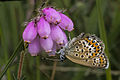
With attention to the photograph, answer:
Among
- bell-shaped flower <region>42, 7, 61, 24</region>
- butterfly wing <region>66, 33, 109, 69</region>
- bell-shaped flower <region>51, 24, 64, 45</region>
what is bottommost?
butterfly wing <region>66, 33, 109, 69</region>

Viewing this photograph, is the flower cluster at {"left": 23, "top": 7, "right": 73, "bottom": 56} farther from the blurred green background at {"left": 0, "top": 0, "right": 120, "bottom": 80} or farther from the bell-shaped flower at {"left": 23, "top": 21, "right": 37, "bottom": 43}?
the blurred green background at {"left": 0, "top": 0, "right": 120, "bottom": 80}

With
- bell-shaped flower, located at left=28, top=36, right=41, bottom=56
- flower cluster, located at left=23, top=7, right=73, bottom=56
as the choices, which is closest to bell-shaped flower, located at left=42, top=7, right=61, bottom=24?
flower cluster, located at left=23, top=7, right=73, bottom=56

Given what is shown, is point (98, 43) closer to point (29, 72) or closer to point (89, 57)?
point (89, 57)

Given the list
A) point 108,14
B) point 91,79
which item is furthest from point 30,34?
point 108,14

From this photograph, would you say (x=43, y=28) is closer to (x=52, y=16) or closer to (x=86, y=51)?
(x=52, y=16)

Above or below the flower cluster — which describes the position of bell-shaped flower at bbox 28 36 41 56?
below

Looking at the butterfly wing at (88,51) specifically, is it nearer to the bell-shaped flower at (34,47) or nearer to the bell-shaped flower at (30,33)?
the bell-shaped flower at (34,47)

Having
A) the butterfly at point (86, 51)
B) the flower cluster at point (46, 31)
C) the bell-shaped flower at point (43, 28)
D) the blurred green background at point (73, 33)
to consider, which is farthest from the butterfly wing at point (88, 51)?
the blurred green background at point (73, 33)
